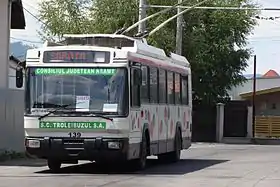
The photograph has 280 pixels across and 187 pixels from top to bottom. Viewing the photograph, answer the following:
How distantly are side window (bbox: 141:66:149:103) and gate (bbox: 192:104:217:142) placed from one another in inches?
1089

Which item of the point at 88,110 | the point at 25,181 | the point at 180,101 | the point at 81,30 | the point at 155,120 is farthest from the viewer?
the point at 81,30

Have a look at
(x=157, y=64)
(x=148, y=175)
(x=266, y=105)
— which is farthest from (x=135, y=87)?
(x=266, y=105)

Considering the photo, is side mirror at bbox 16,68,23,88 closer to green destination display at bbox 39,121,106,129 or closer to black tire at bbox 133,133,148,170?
green destination display at bbox 39,121,106,129

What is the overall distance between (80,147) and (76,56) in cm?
227

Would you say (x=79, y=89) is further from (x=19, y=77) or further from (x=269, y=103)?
(x=269, y=103)

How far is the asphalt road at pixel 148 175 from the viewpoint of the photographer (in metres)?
17.2

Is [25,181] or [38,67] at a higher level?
[38,67]

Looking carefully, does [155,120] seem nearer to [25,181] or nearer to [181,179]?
[181,179]

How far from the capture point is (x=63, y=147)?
19234 millimetres

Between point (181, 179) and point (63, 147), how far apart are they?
3010mm

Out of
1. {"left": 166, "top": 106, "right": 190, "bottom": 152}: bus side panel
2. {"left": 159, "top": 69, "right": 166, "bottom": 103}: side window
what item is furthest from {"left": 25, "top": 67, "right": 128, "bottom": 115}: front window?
{"left": 166, "top": 106, "right": 190, "bottom": 152}: bus side panel

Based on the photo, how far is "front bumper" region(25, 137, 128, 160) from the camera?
19.1 meters

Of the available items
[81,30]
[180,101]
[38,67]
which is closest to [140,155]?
[38,67]

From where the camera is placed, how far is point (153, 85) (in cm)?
2186
